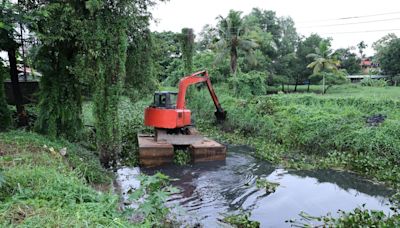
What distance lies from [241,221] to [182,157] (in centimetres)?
515

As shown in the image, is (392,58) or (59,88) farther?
(392,58)

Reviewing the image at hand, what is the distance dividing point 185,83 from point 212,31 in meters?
18.0

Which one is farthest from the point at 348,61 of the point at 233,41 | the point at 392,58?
the point at 233,41

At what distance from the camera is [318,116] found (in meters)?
14.4

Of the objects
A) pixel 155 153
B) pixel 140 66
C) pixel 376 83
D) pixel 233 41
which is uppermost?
pixel 233 41

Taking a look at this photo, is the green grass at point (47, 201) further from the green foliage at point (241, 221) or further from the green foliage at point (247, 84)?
the green foliage at point (247, 84)

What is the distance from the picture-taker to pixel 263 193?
8.79 m

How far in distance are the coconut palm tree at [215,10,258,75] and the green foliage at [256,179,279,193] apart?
17.6 meters

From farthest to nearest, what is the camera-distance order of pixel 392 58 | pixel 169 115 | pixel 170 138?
1. pixel 392 58
2. pixel 170 138
3. pixel 169 115

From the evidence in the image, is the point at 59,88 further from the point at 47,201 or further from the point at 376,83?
the point at 376,83

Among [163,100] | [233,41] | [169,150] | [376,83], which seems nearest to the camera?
[169,150]

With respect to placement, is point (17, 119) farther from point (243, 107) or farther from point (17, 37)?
point (243, 107)

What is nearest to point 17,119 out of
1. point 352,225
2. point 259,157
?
point 259,157

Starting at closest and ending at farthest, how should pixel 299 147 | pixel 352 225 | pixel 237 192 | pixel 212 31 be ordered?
pixel 352 225 → pixel 237 192 → pixel 299 147 → pixel 212 31
